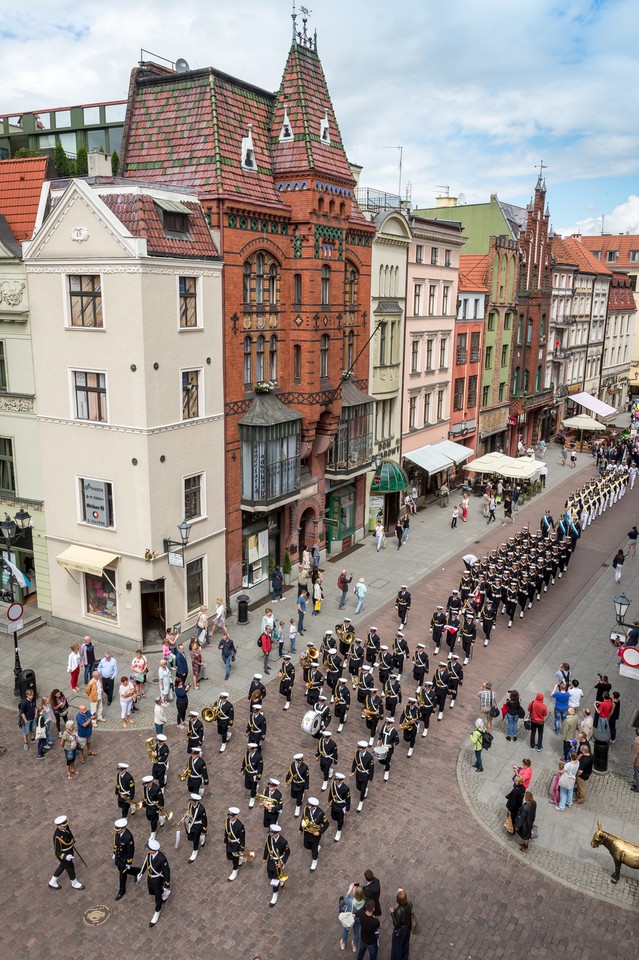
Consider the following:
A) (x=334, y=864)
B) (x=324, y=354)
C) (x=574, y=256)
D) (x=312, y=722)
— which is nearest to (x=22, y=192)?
(x=324, y=354)

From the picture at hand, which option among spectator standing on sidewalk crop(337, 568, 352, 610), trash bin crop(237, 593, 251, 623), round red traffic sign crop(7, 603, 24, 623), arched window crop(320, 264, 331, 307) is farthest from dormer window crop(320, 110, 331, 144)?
round red traffic sign crop(7, 603, 24, 623)

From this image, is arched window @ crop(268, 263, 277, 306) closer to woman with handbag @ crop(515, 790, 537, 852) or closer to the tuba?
the tuba

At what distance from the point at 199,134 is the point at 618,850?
24474 millimetres

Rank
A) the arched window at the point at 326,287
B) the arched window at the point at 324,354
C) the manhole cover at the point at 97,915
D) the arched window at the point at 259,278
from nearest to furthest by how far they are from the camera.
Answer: the manhole cover at the point at 97,915 → the arched window at the point at 259,278 → the arched window at the point at 326,287 → the arched window at the point at 324,354

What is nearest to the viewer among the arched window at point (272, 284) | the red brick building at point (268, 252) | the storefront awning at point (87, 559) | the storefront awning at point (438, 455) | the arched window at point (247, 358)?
the storefront awning at point (87, 559)

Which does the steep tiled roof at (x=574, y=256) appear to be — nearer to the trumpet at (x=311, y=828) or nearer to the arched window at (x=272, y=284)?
the arched window at (x=272, y=284)

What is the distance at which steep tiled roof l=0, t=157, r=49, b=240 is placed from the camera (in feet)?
80.7

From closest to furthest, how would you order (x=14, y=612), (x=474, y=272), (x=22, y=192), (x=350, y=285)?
(x=14, y=612)
(x=22, y=192)
(x=350, y=285)
(x=474, y=272)

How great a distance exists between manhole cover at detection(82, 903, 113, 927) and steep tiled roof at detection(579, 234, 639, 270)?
87670 millimetres

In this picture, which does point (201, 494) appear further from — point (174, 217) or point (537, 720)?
point (537, 720)

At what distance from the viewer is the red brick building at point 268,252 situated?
84.3 feet

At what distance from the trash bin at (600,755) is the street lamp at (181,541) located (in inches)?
512

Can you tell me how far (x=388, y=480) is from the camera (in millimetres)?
36656

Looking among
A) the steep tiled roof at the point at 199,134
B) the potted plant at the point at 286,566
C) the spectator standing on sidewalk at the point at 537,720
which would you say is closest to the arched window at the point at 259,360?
the steep tiled roof at the point at 199,134
